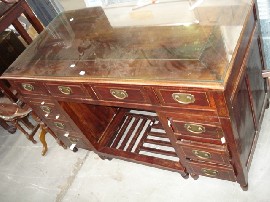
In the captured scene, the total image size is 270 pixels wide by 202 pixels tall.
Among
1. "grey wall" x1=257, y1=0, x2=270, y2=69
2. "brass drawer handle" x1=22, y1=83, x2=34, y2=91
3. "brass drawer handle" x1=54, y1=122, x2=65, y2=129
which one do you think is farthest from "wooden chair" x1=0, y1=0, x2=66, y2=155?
"grey wall" x1=257, y1=0, x2=270, y2=69

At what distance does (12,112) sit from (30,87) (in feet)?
2.76

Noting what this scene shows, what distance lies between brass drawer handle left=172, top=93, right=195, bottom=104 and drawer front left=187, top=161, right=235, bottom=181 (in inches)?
26.3

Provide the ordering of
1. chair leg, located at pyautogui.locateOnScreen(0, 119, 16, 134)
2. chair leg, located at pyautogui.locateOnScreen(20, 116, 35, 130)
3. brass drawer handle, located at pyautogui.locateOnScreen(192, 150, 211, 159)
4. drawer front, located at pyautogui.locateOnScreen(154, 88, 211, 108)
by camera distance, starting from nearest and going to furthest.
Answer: drawer front, located at pyautogui.locateOnScreen(154, 88, 211, 108) < brass drawer handle, located at pyautogui.locateOnScreen(192, 150, 211, 159) < chair leg, located at pyautogui.locateOnScreen(20, 116, 35, 130) < chair leg, located at pyautogui.locateOnScreen(0, 119, 16, 134)

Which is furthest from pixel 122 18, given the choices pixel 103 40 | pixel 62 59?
pixel 62 59

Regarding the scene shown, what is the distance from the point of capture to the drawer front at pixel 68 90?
1950mm

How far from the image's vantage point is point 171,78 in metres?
1.48

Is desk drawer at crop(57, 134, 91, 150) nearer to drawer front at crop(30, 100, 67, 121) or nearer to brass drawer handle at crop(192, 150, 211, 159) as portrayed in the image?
drawer front at crop(30, 100, 67, 121)

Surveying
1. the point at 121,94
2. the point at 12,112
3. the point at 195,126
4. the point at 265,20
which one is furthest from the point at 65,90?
the point at 265,20

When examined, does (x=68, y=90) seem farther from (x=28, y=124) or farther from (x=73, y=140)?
(x=28, y=124)

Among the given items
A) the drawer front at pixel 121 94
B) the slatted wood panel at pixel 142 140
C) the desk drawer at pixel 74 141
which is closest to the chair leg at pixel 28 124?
the desk drawer at pixel 74 141

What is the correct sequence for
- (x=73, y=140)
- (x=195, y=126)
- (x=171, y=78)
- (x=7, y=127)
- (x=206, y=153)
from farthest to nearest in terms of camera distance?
(x=7, y=127), (x=73, y=140), (x=206, y=153), (x=195, y=126), (x=171, y=78)

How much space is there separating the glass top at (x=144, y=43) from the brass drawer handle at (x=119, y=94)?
11cm

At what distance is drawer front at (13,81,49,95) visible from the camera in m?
2.19

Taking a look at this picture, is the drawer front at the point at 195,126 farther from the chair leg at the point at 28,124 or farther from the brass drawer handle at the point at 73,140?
the chair leg at the point at 28,124
